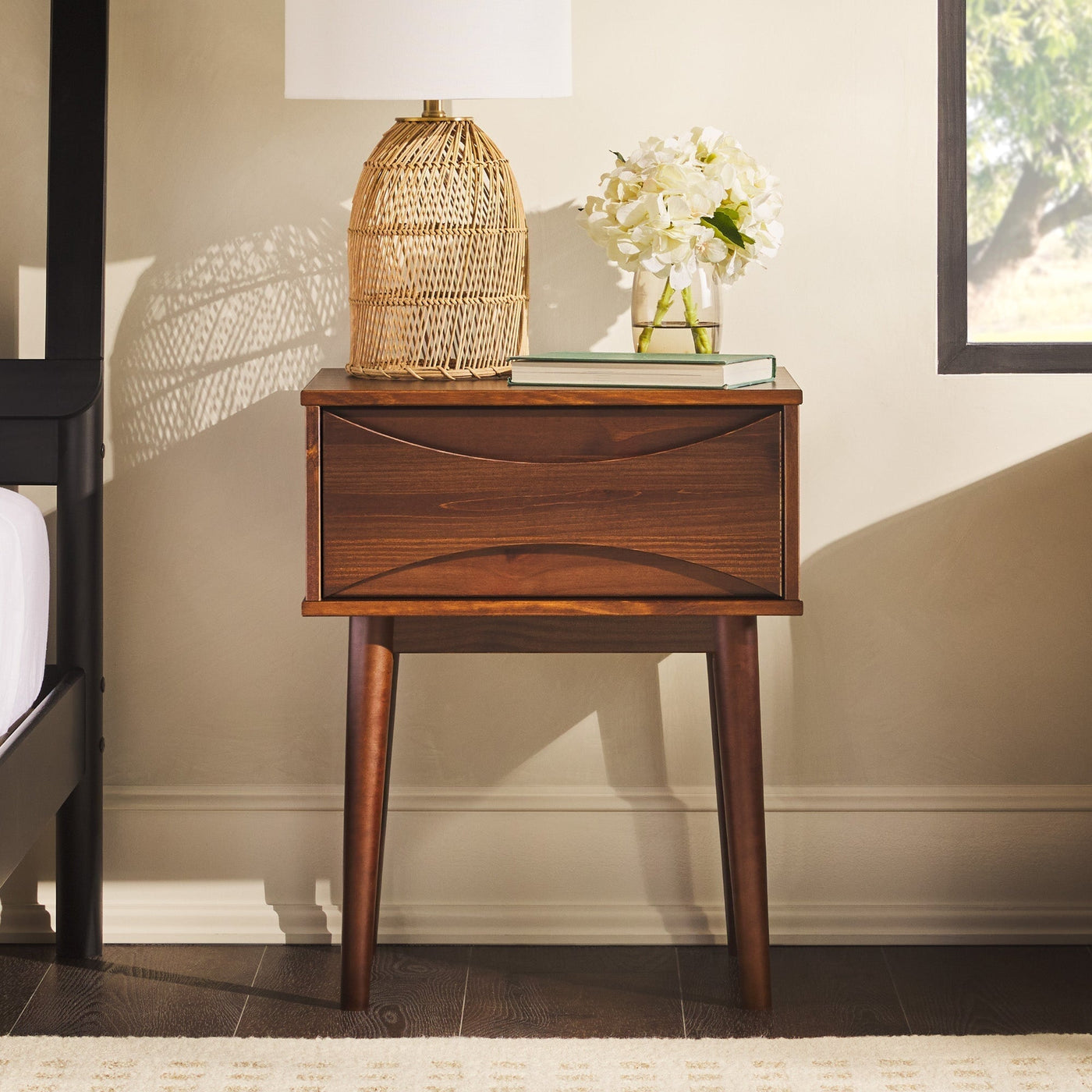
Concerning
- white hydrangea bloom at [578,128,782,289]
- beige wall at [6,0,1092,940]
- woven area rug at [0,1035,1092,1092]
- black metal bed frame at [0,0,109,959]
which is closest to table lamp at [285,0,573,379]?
white hydrangea bloom at [578,128,782,289]

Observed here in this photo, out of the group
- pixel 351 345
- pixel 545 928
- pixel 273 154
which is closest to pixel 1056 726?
pixel 545 928

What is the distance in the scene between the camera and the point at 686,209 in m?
1.34

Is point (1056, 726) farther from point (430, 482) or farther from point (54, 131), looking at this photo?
point (54, 131)

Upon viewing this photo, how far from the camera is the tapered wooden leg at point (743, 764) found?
4.54 ft

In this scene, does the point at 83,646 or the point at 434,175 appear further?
the point at 83,646

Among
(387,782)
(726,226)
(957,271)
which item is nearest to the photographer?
(726,226)

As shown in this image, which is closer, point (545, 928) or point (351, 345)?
point (351, 345)

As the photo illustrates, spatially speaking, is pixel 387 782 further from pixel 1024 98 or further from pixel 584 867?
pixel 1024 98

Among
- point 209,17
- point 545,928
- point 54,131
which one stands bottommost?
point 545,928

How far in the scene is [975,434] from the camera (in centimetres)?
165

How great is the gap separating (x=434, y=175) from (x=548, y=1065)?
3.29ft

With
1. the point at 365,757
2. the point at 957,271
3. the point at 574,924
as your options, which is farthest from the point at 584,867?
the point at 957,271

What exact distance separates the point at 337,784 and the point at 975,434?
100 centimetres

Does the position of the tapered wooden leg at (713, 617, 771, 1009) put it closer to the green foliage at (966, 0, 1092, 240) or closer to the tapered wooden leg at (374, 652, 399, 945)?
the tapered wooden leg at (374, 652, 399, 945)
